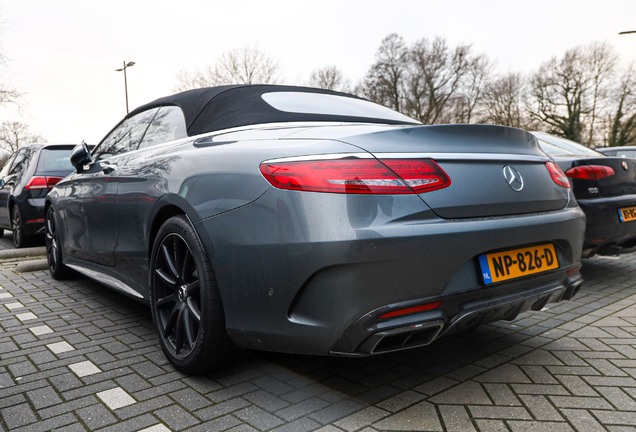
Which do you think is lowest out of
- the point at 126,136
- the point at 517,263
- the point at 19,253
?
the point at 19,253

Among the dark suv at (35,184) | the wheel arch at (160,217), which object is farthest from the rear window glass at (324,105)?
the dark suv at (35,184)

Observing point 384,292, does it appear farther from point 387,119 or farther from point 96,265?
point 96,265

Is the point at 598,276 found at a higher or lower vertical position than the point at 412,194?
lower

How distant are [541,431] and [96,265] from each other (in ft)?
10.2

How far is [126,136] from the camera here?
3885 millimetres

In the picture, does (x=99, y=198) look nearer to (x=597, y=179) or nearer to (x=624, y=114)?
(x=597, y=179)

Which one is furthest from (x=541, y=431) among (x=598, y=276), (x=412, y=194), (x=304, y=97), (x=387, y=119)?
(x=598, y=276)

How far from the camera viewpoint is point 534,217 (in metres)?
2.32

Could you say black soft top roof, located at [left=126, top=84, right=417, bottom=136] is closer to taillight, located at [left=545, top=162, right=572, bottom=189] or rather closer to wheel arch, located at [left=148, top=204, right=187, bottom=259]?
wheel arch, located at [left=148, top=204, right=187, bottom=259]

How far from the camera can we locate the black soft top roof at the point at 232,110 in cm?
284

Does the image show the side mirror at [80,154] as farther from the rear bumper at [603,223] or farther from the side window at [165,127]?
the rear bumper at [603,223]

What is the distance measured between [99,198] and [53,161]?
14.7 feet

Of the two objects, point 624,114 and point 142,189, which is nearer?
point 142,189

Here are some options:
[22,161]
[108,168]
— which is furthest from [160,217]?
[22,161]
